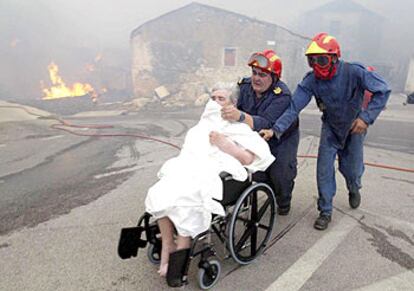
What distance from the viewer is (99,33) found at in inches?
1673

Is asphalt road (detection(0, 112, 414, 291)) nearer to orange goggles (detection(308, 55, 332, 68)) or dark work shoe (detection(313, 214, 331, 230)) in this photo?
dark work shoe (detection(313, 214, 331, 230))

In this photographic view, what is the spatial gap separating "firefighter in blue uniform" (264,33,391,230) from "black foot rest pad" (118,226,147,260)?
1394mm

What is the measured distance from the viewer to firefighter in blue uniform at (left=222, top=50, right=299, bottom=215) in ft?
10.3

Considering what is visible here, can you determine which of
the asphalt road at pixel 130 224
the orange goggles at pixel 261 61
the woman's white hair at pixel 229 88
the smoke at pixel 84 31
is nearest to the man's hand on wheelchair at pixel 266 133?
the woman's white hair at pixel 229 88

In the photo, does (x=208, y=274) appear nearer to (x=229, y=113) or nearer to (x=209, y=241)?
(x=209, y=241)

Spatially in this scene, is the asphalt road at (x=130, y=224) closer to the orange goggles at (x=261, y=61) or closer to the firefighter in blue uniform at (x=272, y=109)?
the firefighter in blue uniform at (x=272, y=109)

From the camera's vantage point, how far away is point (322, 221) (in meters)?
3.41

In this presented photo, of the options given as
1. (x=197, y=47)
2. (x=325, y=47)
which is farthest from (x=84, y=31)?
(x=325, y=47)

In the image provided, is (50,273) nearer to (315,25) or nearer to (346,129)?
(346,129)

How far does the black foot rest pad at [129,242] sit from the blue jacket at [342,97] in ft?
5.09

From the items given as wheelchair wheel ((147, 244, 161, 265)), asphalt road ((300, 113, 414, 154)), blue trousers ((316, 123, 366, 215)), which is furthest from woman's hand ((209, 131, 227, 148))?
asphalt road ((300, 113, 414, 154))

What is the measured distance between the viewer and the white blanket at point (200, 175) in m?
2.28

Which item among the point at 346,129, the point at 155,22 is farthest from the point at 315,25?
the point at 346,129

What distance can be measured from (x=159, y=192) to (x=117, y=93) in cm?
2572
